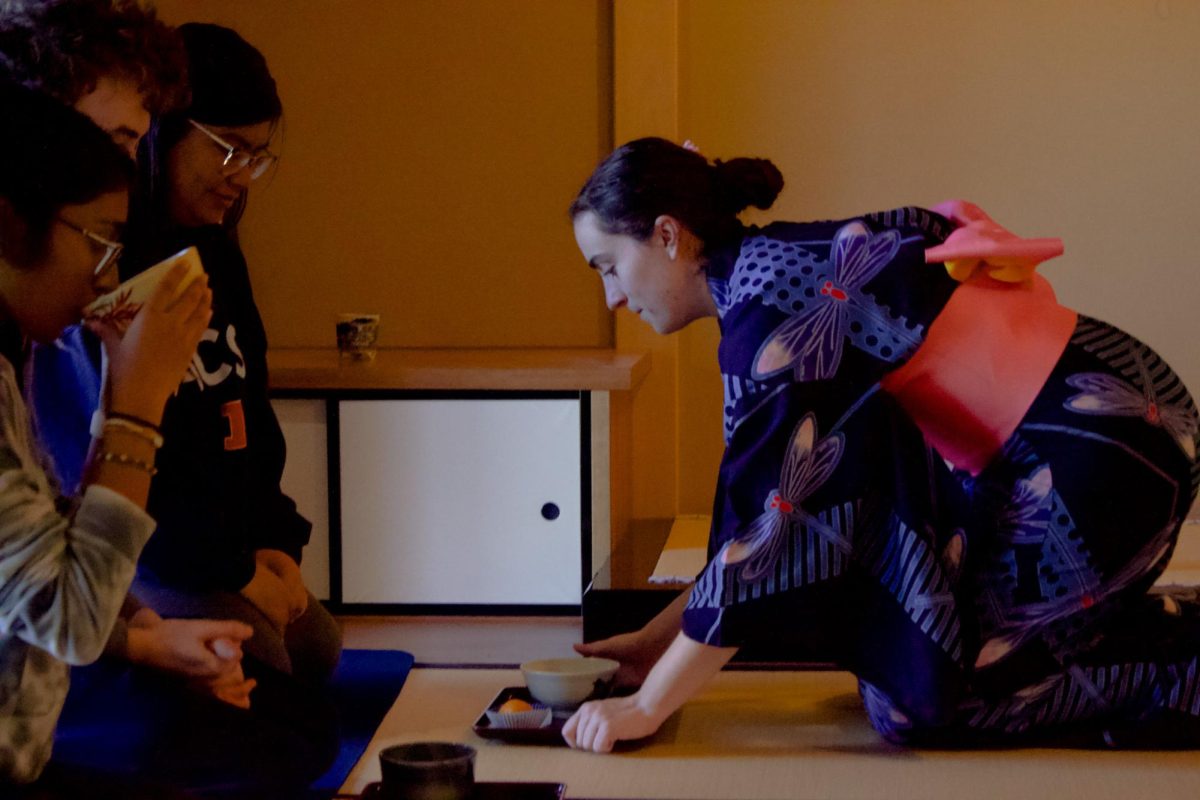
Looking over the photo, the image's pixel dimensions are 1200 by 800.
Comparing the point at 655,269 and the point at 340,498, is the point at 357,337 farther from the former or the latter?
the point at 655,269

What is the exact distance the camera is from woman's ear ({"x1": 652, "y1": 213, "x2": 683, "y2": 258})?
72.2 inches

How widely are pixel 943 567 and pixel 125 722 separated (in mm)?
977

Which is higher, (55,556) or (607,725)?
(55,556)

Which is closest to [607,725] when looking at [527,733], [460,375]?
[527,733]

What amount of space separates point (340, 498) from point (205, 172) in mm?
1068

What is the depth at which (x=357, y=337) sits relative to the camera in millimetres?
2980

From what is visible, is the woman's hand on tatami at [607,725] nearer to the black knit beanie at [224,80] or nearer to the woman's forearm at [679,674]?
the woman's forearm at [679,674]

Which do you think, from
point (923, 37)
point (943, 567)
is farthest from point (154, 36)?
point (923, 37)

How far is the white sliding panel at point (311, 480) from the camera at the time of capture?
2.91 metres

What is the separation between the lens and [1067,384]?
1.69m

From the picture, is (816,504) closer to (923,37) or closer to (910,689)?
(910,689)

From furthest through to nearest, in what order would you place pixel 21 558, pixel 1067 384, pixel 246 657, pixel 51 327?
pixel 246 657 < pixel 1067 384 < pixel 51 327 < pixel 21 558

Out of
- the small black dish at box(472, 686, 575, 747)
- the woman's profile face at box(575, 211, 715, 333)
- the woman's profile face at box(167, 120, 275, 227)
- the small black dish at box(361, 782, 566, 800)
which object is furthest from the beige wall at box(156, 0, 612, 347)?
the small black dish at box(361, 782, 566, 800)

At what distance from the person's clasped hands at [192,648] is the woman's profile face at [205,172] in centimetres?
66
